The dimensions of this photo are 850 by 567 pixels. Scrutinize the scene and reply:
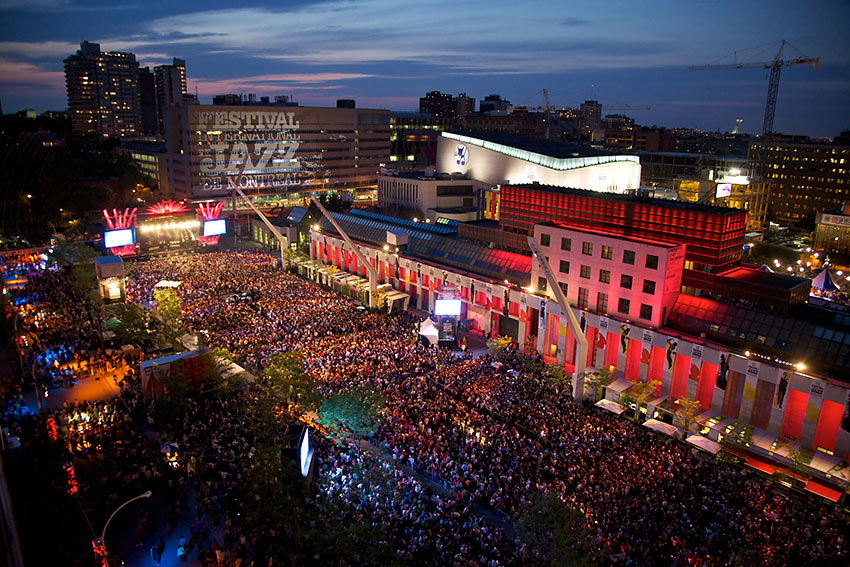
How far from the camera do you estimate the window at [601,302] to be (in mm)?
44322

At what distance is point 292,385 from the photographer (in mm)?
33375

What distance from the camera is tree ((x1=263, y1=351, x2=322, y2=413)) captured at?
3253 centimetres

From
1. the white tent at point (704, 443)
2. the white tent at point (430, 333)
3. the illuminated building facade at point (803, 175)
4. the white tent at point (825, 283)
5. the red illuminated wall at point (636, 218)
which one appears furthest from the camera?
the illuminated building facade at point (803, 175)

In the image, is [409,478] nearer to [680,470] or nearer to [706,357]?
[680,470]

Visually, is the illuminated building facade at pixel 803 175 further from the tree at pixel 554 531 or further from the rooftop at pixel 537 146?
the tree at pixel 554 531

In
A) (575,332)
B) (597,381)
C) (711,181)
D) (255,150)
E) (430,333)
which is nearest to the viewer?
(575,332)

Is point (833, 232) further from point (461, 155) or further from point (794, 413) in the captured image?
point (794, 413)

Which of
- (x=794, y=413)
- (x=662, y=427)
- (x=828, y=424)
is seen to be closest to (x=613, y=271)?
(x=662, y=427)

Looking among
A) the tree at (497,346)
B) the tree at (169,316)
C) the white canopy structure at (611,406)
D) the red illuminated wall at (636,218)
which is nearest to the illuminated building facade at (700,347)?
the white canopy structure at (611,406)

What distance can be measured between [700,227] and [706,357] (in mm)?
10386

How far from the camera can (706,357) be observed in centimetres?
3697

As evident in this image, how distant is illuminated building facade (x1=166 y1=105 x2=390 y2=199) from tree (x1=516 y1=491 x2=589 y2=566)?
4786 inches

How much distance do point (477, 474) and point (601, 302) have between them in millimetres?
21907

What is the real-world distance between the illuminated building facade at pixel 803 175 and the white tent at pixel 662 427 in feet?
433
